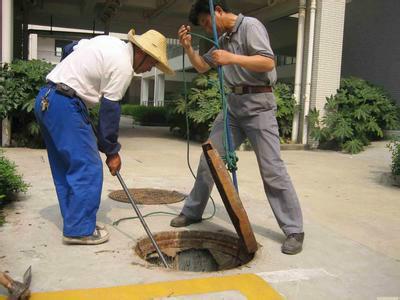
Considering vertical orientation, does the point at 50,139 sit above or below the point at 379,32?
below

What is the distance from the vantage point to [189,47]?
3633 mm

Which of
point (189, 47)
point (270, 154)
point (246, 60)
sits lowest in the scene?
point (270, 154)

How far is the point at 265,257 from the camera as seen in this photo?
3.33 m

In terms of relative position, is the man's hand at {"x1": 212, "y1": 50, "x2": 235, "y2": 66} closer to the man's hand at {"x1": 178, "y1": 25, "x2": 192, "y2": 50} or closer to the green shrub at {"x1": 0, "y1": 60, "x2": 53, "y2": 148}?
the man's hand at {"x1": 178, "y1": 25, "x2": 192, "y2": 50}

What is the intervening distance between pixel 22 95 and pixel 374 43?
982 centimetres

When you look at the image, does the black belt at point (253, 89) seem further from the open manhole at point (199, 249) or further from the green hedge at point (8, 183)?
the green hedge at point (8, 183)

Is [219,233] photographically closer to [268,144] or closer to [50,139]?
[268,144]

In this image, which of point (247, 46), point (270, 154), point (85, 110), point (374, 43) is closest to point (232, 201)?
point (270, 154)

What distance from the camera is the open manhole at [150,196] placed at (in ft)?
16.0

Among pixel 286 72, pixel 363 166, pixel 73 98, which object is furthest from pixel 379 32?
pixel 73 98

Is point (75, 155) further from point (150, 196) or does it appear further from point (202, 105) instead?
point (202, 105)

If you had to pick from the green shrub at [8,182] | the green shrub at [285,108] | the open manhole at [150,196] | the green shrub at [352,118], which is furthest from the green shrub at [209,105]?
the green shrub at [8,182]

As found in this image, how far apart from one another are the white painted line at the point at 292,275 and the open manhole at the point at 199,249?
728mm

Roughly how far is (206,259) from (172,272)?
0.91m
